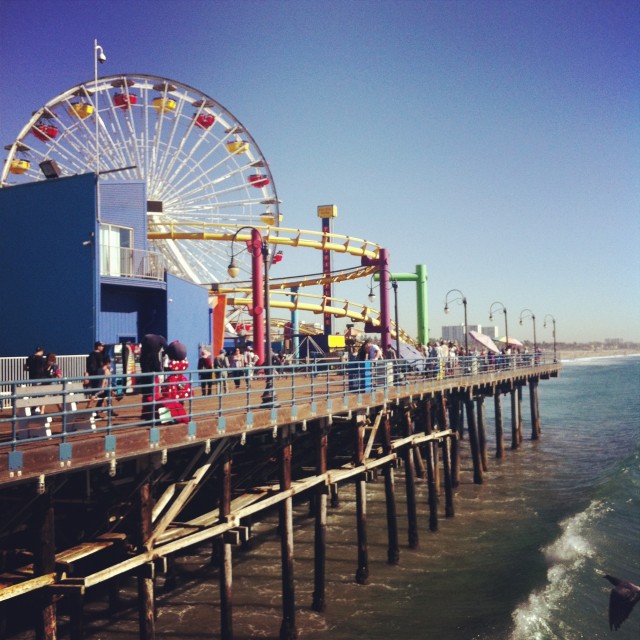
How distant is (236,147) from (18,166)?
1218 centimetres

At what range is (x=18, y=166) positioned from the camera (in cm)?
2975

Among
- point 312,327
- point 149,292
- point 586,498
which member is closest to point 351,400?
point 149,292

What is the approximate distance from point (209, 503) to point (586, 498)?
15.0m

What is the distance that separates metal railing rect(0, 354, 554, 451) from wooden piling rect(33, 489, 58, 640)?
84cm

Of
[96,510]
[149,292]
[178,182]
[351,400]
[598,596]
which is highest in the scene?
[178,182]

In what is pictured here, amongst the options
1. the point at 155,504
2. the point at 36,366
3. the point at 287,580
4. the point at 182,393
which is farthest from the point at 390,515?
the point at 36,366

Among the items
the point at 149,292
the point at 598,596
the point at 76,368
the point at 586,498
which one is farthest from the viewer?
the point at 586,498

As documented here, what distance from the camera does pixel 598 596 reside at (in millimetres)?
14867

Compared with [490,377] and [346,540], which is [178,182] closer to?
[490,377]

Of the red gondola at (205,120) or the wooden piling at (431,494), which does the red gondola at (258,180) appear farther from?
the wooden piling at (431,494)

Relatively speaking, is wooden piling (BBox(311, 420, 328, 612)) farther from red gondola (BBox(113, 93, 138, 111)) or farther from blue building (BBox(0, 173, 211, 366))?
red gondola (BBox(113, 93, 138, 111))

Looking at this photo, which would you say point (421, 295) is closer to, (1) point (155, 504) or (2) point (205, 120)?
(2) point (205, 120)

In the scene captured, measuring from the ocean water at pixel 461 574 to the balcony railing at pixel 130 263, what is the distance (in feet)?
28.5

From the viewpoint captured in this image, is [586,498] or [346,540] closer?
[346,540]
